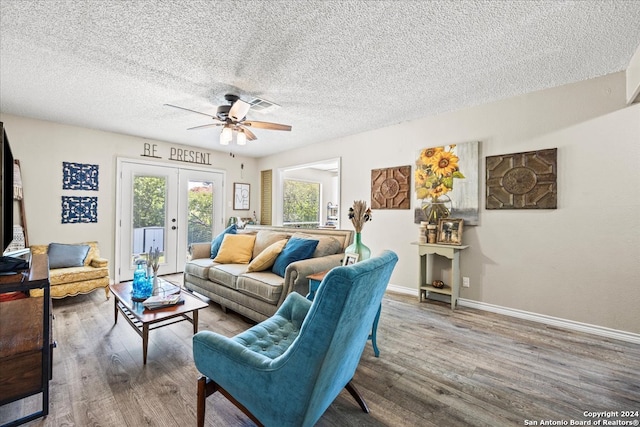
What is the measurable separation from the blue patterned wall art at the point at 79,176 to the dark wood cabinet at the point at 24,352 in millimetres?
3170

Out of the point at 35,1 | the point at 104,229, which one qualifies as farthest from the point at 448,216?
the point at 104,229

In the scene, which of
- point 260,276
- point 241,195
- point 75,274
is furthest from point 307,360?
point 241,195

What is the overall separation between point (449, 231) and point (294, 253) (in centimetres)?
198

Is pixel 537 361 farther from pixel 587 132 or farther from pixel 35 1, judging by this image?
pixel 35 1

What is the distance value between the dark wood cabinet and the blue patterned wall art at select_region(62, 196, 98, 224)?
3.06 metres

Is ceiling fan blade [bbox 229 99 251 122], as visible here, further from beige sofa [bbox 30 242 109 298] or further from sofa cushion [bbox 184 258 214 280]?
beige sofa [bbox 30 242 109 298]

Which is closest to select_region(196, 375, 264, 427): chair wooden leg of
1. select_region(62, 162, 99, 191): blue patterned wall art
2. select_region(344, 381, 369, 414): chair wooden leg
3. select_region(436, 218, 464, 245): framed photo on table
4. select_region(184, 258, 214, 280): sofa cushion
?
select_region(344, 381, 369, 414): chair wooden leg

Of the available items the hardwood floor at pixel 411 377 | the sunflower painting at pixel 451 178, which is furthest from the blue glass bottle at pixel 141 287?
the sunflower painting at pixel 451 178

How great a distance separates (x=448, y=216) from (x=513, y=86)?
1558 mm

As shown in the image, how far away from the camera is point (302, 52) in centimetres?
222

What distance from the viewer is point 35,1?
1692mm

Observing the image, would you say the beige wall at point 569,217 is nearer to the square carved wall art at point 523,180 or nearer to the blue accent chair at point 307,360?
the square carved wall art at point 523,180

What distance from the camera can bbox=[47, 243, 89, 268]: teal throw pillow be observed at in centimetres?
357

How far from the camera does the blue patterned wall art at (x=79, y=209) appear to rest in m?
4.07
